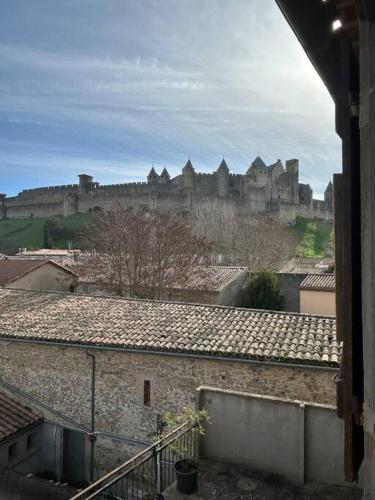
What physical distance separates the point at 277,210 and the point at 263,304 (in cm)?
3586

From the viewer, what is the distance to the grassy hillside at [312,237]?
50.9m

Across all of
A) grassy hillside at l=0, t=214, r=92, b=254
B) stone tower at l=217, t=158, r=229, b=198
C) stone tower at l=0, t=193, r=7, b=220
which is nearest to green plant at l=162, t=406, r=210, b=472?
grassy hillside at l=0, t=214, r=92, b=254

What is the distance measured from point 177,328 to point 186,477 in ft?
17.8

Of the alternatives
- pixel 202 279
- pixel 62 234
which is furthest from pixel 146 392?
pixel 62 234

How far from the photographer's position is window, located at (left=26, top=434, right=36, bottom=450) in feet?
36.9

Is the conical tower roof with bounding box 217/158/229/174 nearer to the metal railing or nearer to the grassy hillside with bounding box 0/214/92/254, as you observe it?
the grassy hillside with bounding box 0/214/92/254

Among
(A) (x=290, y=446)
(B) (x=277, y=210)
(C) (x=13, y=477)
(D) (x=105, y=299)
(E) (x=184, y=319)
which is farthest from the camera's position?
(B) (x=277, y=210)

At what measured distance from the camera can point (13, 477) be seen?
851 centimetres

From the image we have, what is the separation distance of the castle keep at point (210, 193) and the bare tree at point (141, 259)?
3283cm

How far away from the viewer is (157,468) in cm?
725

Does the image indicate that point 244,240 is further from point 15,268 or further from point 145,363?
point 145,363

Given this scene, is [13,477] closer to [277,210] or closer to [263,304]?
[263,304]

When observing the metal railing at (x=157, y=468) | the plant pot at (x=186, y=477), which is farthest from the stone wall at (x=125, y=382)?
the plant pot at (x=186, y=477)

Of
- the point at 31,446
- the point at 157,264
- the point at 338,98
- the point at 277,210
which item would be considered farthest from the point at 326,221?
the point at 338,98
